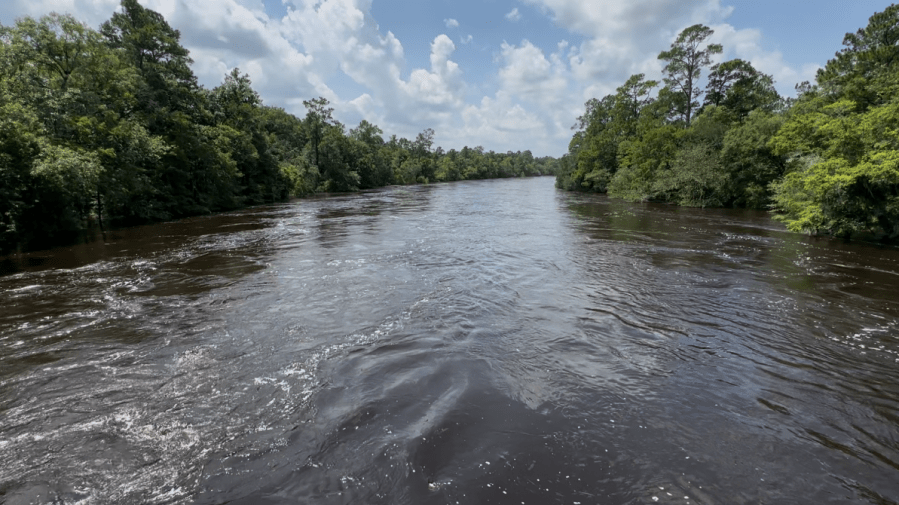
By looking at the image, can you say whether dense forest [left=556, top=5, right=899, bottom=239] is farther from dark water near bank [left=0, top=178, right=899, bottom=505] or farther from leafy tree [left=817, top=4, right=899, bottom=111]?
dark water near bank [left=0, top=178, right=899, bottom=505]

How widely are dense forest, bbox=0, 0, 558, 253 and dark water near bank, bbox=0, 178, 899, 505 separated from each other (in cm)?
813

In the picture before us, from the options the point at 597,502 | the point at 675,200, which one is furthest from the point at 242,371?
the point at 675,200

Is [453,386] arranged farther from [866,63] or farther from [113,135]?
[866,63]

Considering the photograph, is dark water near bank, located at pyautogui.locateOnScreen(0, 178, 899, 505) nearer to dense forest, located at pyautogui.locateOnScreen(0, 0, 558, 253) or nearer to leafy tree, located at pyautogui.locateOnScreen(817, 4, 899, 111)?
dense forest, located at pyautogui.locateOnScreen(0, 0, 558, 253)

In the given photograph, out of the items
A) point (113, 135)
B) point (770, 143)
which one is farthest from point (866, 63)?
point (113, 135)

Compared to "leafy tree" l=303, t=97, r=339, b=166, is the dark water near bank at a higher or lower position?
lower

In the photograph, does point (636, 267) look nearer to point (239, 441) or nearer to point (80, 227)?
point (239, 441)

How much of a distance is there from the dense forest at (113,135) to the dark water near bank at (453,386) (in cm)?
813

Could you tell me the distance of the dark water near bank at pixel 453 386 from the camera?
340 centimetres

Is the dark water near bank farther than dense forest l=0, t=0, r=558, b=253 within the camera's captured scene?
No

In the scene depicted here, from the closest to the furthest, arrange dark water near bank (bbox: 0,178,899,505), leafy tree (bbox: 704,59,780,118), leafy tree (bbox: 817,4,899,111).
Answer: dark water near bank (bbox: 0,178,899,505) < leafy tree (bbox: 817,4,899,111) < leafy tree (bbox: 704,59,780,118)

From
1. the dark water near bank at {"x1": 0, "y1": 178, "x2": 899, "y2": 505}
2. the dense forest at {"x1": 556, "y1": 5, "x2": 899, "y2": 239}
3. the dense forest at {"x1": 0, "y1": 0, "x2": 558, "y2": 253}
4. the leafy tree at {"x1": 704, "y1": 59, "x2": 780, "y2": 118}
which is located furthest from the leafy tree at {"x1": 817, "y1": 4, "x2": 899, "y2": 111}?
the dense forest at {"x1": 0, "y1": 0, "x2": 558, "y2": 253}

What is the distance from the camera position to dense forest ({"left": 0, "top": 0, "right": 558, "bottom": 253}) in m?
16.3

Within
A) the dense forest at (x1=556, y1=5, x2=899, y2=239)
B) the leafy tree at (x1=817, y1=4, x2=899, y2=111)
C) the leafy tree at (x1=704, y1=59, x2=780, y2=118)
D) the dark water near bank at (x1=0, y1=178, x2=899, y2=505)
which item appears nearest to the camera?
the dark water near bank at (x1=0, y1=178, x2=899, y2=505)
